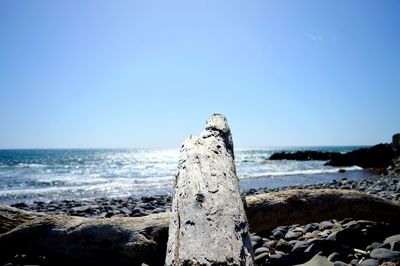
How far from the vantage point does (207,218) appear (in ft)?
6.66

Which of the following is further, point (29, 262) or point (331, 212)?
point (331, 212)

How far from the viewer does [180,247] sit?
1773 millimetres

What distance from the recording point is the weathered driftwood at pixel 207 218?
64.8 inches

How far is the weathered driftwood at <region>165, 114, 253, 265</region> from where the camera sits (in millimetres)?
1646

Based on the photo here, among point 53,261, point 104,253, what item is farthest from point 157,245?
point 53,261

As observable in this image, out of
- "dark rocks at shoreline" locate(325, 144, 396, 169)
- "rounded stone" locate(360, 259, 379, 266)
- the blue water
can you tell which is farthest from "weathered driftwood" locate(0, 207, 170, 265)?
"dark rocks at shoreline" locate(325, 144, 396, 169)

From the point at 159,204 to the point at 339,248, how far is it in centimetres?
562

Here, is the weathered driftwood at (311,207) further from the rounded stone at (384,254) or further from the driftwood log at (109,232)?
the rounded stone at (384,254)

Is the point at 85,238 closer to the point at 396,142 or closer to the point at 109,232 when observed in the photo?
the point at 109,232

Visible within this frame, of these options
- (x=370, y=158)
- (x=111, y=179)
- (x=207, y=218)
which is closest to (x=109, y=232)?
(x=207, y=218)

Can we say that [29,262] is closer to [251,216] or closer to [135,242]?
[135,242]

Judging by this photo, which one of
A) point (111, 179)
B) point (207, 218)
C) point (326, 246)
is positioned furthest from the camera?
point (111, 179)

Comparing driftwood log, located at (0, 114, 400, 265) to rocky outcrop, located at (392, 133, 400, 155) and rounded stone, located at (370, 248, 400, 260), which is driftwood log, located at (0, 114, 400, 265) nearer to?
rounded stone, located at (370, 248, 400, 260)

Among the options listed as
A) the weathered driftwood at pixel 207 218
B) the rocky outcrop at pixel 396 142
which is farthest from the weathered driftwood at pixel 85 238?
the rocky outcrop at pixel 396 142
